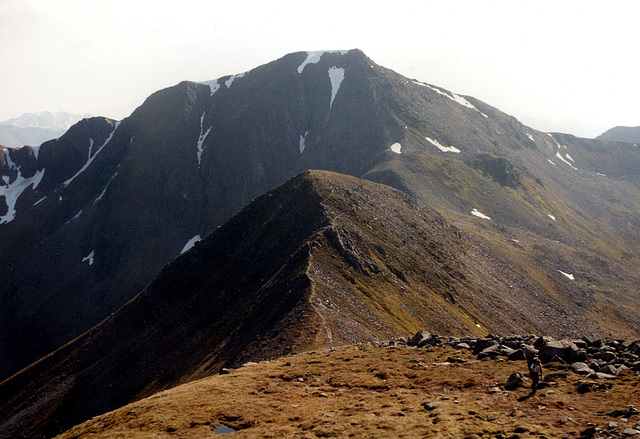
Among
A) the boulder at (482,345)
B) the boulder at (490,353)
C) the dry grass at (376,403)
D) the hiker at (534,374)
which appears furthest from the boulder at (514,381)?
the boulder at (482,345)

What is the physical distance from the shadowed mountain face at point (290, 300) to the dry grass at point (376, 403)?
45.9 feet

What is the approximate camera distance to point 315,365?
3931cm

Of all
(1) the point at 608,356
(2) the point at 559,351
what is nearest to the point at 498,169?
(1) the point at 608,356

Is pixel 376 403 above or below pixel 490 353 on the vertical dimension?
below

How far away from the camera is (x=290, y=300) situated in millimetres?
62719

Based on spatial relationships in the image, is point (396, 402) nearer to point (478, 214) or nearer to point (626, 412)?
point (626, 412)

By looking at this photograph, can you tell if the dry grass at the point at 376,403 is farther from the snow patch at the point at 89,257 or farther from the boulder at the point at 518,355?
the snow patch at the point at 89,257

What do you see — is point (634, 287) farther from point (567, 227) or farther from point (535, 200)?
point (535, 200)

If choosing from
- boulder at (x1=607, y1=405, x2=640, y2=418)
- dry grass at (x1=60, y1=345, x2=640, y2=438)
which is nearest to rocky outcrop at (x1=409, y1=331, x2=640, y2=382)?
dry grass at (x1=60, y1=345, x2=640, y2=438)

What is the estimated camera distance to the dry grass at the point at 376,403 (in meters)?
22.8

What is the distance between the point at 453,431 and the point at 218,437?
14235 millimetres

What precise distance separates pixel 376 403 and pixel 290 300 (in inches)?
1392

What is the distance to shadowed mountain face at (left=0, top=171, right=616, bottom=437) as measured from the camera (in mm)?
62250

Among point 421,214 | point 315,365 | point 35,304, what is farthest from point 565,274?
point 35,304
